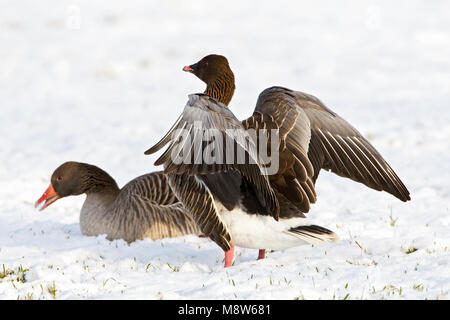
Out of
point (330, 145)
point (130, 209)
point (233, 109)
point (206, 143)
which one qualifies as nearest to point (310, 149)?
point (330, 145)

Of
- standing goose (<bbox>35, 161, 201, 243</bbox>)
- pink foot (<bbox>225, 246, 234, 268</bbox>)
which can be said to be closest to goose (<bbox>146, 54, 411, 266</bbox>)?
pink foot (<bbox>225, 246, 234, 268</bbox>)

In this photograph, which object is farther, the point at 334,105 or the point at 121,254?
the point at 334,105

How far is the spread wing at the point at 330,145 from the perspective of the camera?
6.96 m

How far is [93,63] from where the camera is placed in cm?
2608

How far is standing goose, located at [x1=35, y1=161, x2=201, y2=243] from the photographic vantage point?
887 centimetres

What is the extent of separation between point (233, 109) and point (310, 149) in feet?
43.0

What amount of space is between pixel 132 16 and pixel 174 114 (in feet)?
49.9

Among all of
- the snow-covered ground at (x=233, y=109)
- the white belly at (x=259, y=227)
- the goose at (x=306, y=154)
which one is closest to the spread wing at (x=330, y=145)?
the goose at (x=306, y=154)

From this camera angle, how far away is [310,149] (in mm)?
7105

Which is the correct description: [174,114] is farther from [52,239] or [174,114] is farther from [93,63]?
[52,239]

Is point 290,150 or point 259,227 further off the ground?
point 290,150

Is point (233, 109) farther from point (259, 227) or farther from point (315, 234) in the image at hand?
point (315, 234)

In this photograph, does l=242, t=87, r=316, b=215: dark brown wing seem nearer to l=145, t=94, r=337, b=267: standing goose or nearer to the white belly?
l=145, t=94, r=337, b=267: standing goose
